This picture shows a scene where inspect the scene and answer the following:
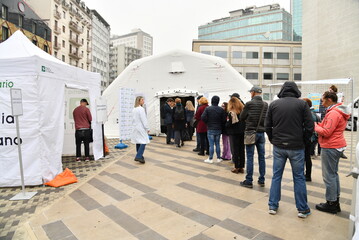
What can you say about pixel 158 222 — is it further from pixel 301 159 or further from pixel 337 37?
pixel 337 37

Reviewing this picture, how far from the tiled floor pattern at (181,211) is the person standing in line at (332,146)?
0.23 m

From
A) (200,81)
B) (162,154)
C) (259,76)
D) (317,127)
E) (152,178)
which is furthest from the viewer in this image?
(259,76)

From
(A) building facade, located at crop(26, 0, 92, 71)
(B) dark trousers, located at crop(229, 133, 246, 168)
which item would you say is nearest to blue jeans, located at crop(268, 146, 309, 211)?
(B) dark trousers, located at crop(229, 133, 246, 168)

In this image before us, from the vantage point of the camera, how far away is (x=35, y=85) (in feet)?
15.4

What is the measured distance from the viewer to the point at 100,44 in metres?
69.6

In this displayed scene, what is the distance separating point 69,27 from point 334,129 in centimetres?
5310

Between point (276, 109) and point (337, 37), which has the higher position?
point (337, 37)

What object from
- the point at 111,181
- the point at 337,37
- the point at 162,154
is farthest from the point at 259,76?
the point at 111,181

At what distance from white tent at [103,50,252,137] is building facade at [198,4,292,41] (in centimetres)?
5999

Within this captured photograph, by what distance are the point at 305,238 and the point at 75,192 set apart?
12.2ft

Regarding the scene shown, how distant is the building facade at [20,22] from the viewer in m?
23.5

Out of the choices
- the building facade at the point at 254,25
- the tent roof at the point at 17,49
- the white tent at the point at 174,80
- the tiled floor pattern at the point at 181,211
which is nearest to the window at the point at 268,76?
the building facade at the point at 254,25

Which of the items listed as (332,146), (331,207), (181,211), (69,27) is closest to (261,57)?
(69,27)

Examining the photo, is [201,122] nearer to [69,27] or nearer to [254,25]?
[69,27]
